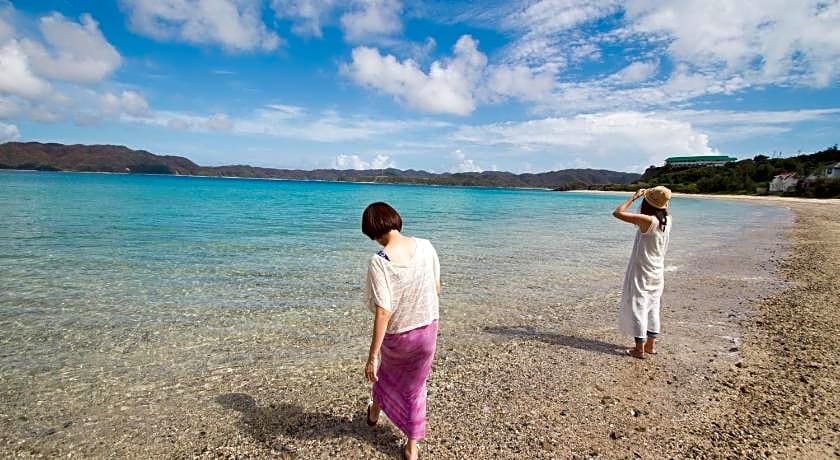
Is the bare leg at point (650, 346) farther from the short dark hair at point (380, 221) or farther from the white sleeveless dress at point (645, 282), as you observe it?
the short dark hair at point (380, 221)

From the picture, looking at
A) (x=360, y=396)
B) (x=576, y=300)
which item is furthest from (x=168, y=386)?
(x=576, y=300)

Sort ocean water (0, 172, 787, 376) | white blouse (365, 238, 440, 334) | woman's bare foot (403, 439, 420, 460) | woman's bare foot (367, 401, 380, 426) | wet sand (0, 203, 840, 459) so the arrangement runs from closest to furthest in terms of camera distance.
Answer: white blouse (365, 238, 440, 334)
woman's bare foot (403, 439, 420, 460)
wet sand (0, 203, 840, 459)
woman's bare foot (367, 401, 380, 426)
ocean water (0, 172, 787, 376)

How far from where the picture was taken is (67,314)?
780 cm

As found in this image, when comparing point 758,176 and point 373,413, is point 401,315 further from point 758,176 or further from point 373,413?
point 758,176

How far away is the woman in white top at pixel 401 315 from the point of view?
128 inches

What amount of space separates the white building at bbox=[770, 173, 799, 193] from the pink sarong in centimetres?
12709

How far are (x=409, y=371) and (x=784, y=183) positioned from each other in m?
131

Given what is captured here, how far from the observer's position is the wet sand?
401cm

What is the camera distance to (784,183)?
99.6 metres

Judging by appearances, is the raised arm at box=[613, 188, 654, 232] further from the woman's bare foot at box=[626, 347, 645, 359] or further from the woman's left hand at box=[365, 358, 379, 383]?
the woman's left hand at box=[365, 358, 379, 383]

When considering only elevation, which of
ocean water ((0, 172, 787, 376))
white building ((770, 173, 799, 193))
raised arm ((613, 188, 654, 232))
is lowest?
ocean water ((0, 172, 787, 376))

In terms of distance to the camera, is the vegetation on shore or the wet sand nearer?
the wet sand

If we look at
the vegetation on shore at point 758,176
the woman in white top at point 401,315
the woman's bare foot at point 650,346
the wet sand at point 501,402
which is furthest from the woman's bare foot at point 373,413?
the vegetation on shore at point 758,176

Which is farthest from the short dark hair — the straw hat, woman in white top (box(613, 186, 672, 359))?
the straw hat
